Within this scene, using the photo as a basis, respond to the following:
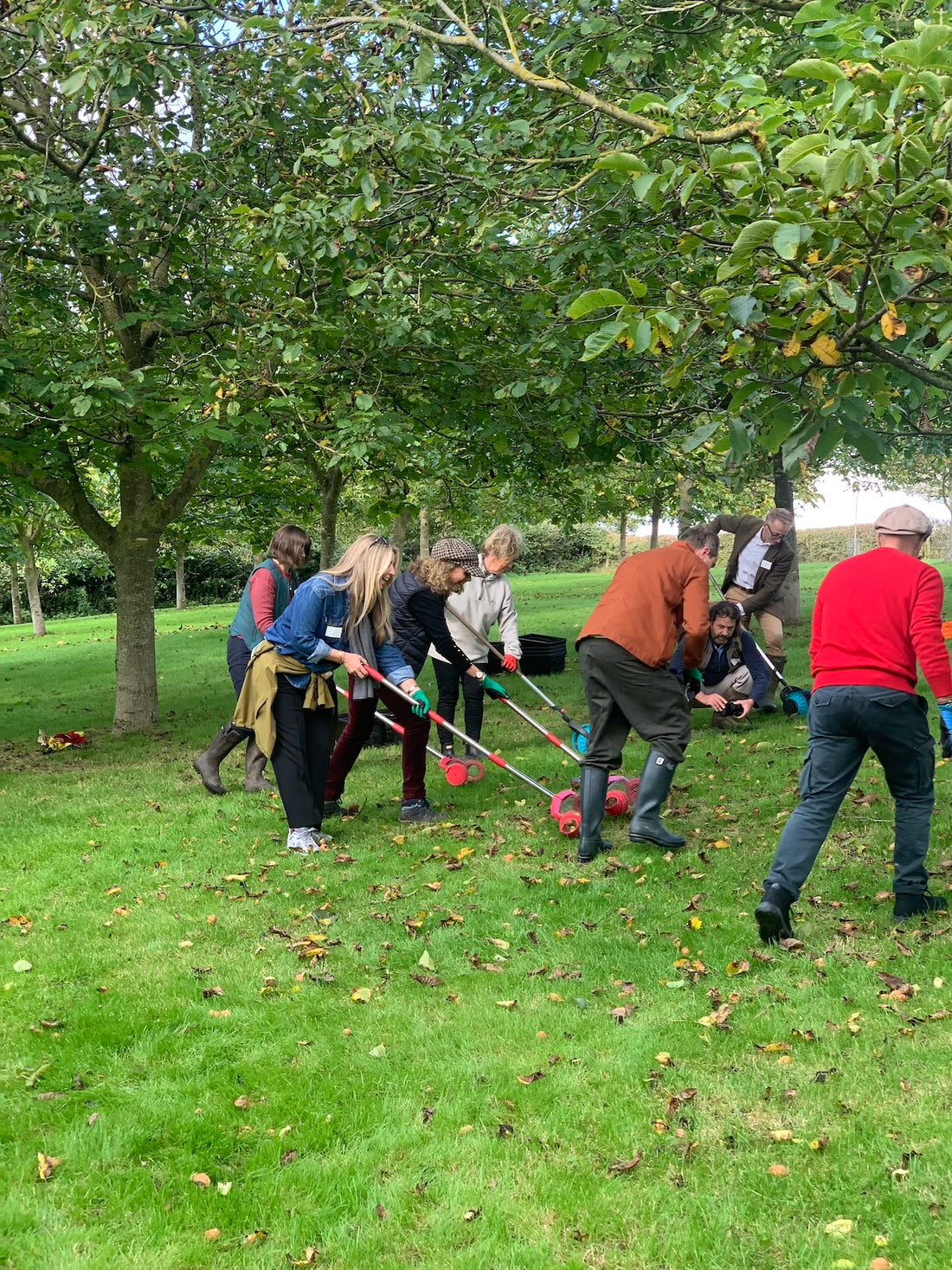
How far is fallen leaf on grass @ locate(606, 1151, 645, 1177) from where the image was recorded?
3.52m

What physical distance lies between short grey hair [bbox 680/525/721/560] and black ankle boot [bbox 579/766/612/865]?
2.05m

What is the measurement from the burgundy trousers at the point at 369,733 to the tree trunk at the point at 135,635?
16.2 ft

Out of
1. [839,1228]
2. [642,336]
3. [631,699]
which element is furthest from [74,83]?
[839,1228]

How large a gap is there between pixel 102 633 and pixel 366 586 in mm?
23217

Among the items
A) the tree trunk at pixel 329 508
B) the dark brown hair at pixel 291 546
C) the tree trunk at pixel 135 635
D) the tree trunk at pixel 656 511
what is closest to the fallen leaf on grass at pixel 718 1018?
the dark brown hair at pixel 291 546

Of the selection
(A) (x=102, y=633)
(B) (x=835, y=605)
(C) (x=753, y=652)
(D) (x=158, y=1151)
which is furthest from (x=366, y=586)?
(A) (x=102, y=633)

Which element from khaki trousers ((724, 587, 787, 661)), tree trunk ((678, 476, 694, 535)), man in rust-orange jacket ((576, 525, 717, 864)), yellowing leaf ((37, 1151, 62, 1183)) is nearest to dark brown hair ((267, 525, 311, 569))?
man in rust-orange jacket ((576, 525, 717, 864))

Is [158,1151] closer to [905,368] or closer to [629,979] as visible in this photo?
[629,979]

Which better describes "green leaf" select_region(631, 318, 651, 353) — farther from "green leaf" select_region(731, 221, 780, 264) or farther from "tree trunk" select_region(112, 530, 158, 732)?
"tree trunk" select_region(112, 530, 158, 732)

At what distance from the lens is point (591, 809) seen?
22.0 ft

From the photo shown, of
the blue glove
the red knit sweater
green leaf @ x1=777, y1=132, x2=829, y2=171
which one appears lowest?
the blue glove

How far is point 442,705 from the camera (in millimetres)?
9641

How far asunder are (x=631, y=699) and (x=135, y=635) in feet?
25.1

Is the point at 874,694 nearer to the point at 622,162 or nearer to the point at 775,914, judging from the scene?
the point at 775,914
